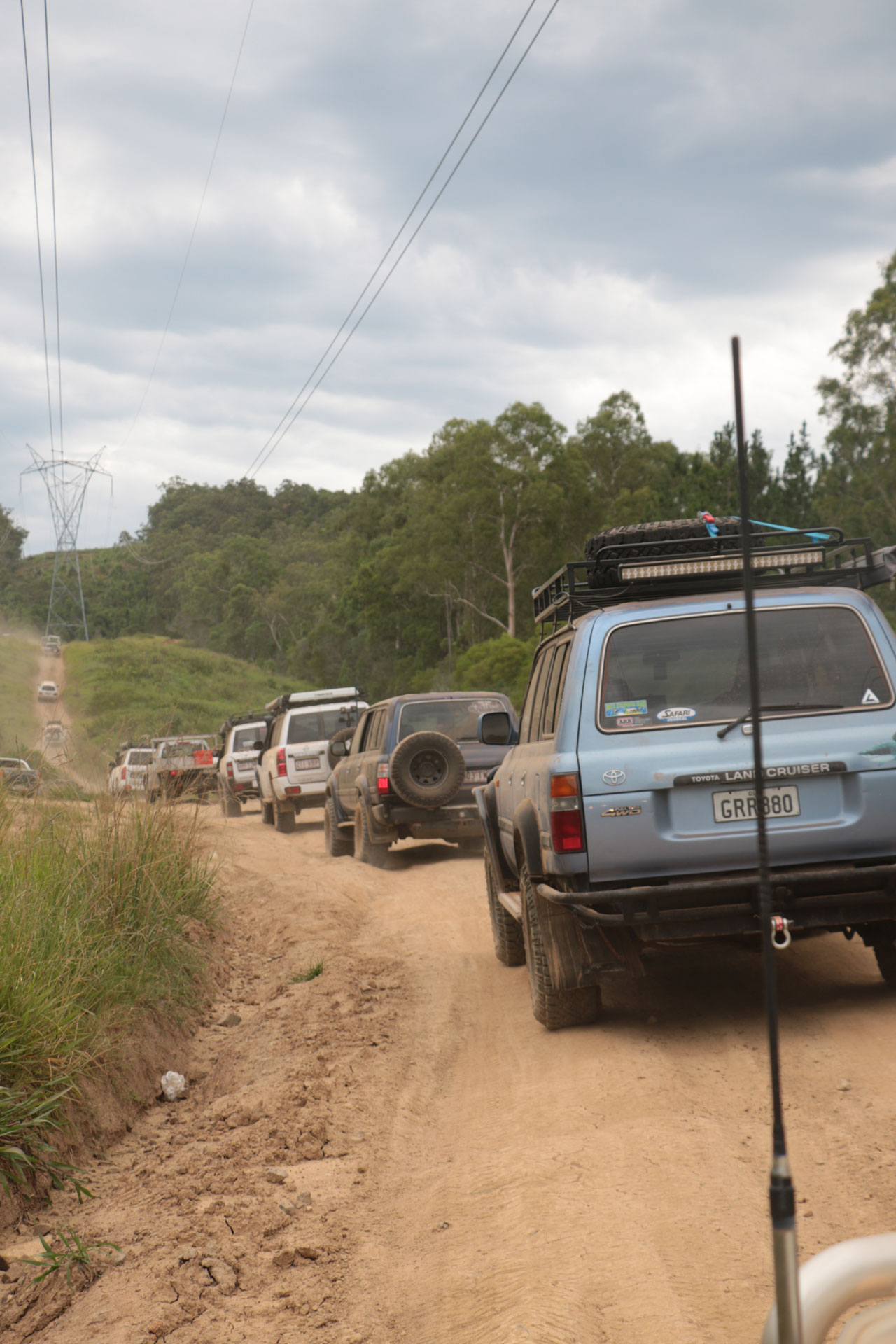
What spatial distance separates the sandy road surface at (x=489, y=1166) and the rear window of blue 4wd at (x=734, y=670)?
1237 mm

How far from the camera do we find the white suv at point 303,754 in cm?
1962

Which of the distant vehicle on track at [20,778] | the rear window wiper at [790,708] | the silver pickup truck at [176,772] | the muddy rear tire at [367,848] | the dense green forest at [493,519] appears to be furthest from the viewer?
the dense green forest at [493,519]

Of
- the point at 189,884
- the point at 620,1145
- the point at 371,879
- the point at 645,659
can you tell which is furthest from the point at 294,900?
the point at 620,1145

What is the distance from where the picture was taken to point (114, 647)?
84.8 meters

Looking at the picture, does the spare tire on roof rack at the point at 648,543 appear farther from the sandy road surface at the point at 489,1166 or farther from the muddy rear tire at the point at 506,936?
the muddy rear tire at the point at 506,936

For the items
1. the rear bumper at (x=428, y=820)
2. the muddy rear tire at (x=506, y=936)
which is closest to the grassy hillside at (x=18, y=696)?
the muddy rear tire at (x=506, y=936)

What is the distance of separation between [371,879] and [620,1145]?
28.1ft

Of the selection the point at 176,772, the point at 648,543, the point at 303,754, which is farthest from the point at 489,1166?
the point at 303,754

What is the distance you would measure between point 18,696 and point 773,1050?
30189mm

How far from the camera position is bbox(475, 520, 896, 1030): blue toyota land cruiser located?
205 inches

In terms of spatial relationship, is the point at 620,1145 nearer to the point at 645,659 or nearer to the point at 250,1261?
the point at 250,1261

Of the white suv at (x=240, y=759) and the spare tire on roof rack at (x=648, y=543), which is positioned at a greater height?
the spare tire on roof rack at (x=648, y=543)

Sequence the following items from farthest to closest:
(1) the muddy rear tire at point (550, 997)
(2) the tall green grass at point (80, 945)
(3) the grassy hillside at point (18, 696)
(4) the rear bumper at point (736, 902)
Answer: (3) the grassy hillside at point (18, 696) < (1) the muddy rear tire at point (550, 997) < (4) the rear bumper at point (736, 902) < (2) the tall green grass at point (80, 945)

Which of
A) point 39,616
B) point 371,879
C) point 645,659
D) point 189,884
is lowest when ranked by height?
point 371,879
